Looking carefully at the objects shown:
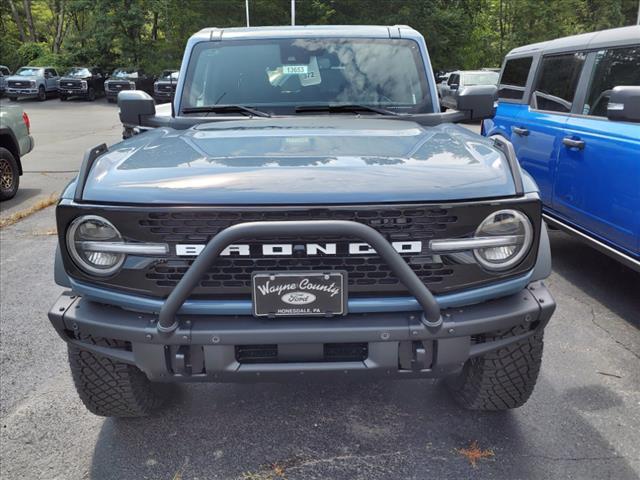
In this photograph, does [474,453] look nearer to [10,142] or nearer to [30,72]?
[10,142]

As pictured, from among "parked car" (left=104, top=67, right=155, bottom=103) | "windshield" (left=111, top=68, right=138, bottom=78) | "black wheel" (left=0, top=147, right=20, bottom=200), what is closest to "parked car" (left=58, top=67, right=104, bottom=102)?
"parked car" (left=104, top=67, right=155, bottom=103)

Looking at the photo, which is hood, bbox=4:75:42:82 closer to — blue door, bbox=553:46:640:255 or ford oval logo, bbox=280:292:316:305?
blue door, bbox=553:46:640:255

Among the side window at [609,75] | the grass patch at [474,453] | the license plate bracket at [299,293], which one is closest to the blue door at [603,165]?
the side window at [609,75]

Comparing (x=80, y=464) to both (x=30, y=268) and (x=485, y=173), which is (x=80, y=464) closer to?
(x=485, y=173)

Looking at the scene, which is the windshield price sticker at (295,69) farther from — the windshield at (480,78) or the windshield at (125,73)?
the windshield at (125,73)

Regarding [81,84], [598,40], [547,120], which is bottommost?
[81,84]

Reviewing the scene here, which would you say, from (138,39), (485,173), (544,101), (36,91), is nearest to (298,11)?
(138,39)

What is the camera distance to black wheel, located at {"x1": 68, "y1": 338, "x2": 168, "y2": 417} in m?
2.66

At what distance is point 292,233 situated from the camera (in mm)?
2104

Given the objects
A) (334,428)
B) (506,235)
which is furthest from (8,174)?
(506,235)

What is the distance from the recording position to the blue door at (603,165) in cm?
398

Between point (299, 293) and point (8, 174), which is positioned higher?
point (299, 293)

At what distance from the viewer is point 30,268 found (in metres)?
5.56

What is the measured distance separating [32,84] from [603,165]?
1252 inches
